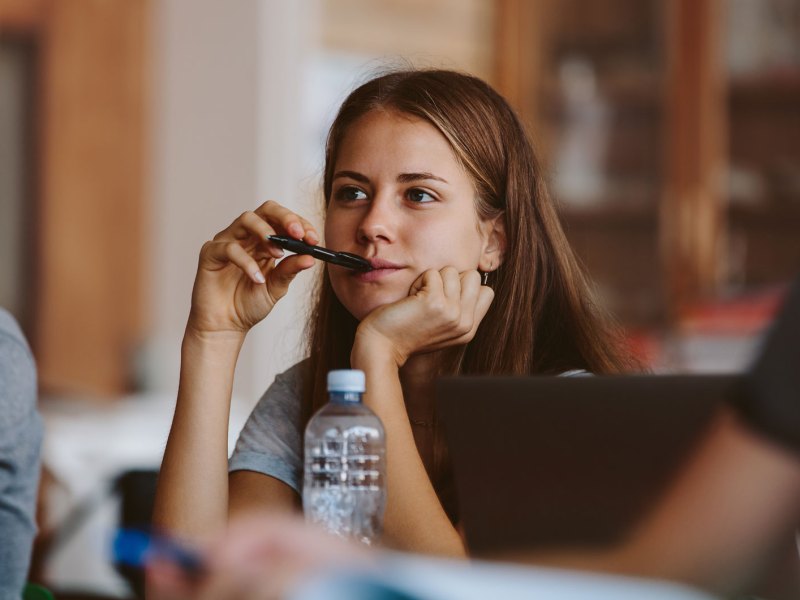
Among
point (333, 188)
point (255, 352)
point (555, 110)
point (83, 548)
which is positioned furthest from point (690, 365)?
point (333, 188)

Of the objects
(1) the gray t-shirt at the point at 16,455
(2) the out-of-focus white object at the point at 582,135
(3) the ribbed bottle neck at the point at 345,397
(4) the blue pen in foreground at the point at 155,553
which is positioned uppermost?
(2) the out-of-focus white object at the point at 582,135

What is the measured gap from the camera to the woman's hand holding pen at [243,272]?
46.3 inches

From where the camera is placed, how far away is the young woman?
1.13 m

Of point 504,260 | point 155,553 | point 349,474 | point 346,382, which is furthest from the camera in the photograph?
point 504,260

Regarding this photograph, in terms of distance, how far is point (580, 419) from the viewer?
2.27 feet

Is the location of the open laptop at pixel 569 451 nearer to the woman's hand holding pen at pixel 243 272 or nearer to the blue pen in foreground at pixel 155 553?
the blue pen in foreground at pixel 155 553

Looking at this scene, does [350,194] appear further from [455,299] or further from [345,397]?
[345,397]

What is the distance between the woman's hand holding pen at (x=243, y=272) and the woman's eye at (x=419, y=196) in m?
0.13

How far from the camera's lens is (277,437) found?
1281 mm

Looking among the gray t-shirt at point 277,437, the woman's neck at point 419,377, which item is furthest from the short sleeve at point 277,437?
the woman's neck at point 419,377

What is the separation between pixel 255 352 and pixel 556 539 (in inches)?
113

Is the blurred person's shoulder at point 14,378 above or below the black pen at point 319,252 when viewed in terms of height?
below

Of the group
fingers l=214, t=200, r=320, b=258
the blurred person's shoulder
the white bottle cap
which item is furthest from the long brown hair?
the white bottle cap

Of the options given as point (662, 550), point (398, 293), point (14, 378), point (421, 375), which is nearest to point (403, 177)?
point (398, 293)
